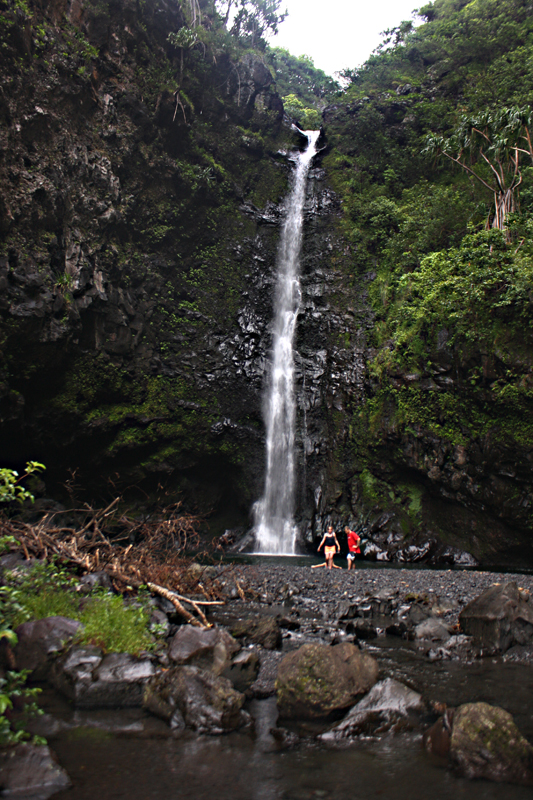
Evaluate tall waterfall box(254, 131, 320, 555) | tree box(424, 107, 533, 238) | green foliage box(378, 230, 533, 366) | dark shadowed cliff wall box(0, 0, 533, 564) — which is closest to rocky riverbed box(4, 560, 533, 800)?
dark shadowed cliff wall box(0, 0, 533, 564)

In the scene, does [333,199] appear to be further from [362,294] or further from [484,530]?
[484,530]

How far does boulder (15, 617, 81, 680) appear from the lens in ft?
14.8

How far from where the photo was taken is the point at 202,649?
4.89m

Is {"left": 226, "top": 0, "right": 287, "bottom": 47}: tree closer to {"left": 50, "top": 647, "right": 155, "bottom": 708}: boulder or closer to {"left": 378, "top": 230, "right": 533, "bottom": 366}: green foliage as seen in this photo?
{"left": 378, "top": 230, "right": 533, "bottom": 366}: green foliage

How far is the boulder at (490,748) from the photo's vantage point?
303cm

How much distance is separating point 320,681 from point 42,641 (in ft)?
9.72

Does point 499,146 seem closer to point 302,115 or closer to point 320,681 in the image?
point 320,681

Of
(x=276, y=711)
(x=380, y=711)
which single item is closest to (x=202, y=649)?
(x=276, y=711)

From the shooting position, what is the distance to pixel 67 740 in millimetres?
3469

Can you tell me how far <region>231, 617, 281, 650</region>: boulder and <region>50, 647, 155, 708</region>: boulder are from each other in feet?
5.56

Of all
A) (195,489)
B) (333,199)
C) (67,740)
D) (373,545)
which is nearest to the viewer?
(67,740)

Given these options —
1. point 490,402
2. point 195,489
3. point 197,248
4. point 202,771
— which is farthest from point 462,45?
point 202,771

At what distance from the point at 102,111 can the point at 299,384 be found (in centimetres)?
1347

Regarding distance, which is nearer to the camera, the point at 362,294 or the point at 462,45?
the point at 362,294
